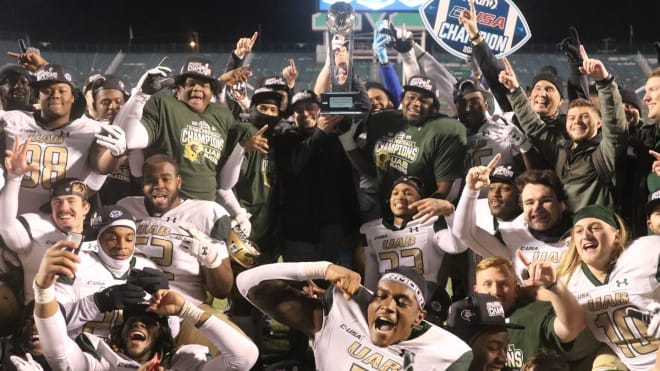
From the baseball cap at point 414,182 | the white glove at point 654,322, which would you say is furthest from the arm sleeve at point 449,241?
the white glove at point 654,322

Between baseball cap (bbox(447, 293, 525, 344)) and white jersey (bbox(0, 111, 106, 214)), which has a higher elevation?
white jersey (bbox(0, 111, 106, 214))

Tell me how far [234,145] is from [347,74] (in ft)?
2.17

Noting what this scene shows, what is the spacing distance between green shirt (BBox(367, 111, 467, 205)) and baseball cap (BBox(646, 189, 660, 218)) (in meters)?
0.83

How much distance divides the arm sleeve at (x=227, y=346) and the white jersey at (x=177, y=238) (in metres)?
0.17

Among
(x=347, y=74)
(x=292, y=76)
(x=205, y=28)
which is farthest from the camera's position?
(x=205, y=28)

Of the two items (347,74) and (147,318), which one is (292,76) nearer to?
(347,74)

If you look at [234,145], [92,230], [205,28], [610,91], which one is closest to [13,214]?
[92,230]

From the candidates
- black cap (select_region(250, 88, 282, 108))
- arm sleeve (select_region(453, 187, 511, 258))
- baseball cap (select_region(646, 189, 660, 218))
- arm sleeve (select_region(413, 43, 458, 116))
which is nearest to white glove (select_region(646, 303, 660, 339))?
baseball cap (select_region(646, 189, 660, 218))

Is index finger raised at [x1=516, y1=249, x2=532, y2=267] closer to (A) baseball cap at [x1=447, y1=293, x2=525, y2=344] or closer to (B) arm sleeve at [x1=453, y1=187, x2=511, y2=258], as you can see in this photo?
(B) arm sleeve at [x1=453, y1=187, x2=511, y2=258]

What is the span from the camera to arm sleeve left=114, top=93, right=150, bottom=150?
4.41 meters

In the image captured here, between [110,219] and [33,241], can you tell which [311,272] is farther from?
[33,241]

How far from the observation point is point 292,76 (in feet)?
15.2

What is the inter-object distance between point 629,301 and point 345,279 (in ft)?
4.12

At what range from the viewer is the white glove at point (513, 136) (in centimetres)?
430
